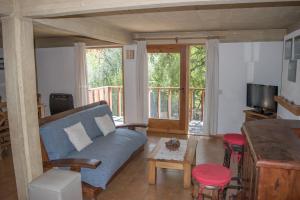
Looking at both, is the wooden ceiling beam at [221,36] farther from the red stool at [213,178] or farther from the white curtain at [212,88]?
the red stool at [213,178]

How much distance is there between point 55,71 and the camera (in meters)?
6.38

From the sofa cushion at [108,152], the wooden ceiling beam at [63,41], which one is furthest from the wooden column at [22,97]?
the wooden ceiling beam at [63,41]

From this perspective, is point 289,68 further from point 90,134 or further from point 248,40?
point 90,134

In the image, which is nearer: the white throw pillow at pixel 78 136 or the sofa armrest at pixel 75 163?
the sofa armrest at pixel 75 163

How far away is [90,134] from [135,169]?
895mm

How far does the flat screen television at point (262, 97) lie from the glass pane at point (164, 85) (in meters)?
1.56

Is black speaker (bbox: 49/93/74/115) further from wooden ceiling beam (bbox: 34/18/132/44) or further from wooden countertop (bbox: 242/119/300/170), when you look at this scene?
wooden countertop (bbox: 242/119/300/170)

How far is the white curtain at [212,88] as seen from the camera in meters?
5.00

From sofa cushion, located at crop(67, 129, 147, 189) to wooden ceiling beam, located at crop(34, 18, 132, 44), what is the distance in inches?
64.2

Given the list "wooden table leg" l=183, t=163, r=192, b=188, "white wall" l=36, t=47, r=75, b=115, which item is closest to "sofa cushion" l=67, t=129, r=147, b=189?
"wooden table leg" l=183, t=163, r=192, b=188

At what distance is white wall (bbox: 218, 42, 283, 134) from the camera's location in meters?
4.84

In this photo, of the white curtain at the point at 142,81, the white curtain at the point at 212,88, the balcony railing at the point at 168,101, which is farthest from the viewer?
the balcony railing at the point at 168,101

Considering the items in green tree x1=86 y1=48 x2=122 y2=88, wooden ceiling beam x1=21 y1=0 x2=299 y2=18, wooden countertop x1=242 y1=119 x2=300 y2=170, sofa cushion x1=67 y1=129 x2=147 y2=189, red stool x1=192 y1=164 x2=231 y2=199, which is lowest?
sofa cushion x1=67 y1=129 x2=147 y2=189

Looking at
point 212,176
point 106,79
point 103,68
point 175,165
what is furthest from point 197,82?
point 212,176
